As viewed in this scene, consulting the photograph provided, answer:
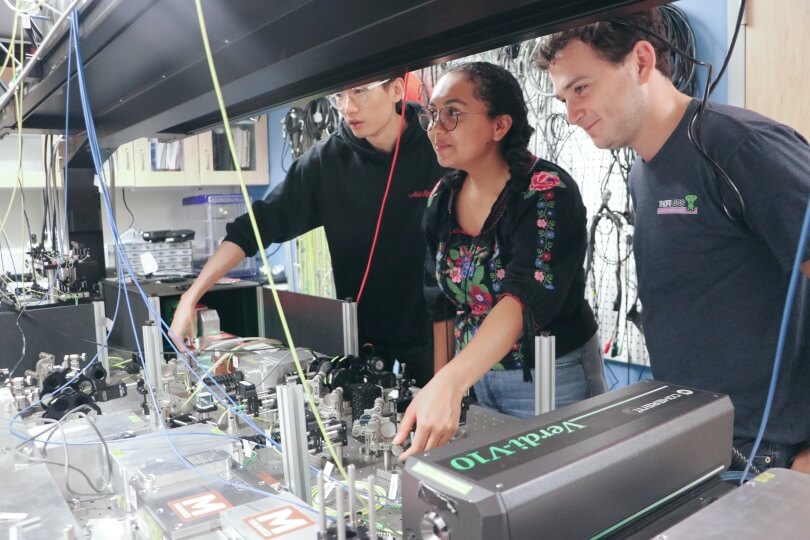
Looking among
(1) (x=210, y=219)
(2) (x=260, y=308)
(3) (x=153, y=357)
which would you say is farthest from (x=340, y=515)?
(1) (x=210, y=219)

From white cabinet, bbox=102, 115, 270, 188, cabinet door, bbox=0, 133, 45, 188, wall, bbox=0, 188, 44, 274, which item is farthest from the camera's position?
white cabinet, bbox=102, 115, 270, 188

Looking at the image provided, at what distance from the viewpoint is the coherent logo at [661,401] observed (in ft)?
2.26

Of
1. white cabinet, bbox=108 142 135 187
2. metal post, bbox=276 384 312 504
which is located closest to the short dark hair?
metal post, bbox=276 384 312 504

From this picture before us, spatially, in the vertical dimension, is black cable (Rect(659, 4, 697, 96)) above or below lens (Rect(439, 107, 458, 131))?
above

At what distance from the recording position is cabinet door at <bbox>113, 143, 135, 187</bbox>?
4.15 meters

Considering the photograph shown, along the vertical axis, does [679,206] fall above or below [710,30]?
below

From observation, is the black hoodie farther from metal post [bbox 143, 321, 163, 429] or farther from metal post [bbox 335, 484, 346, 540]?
metal post [bbox 335, 484, 346, 540]

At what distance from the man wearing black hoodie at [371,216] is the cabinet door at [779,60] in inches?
48.5

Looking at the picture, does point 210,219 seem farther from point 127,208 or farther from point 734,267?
point 734,267

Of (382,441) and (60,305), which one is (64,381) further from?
(382,441)

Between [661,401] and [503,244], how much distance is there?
27.3 inches

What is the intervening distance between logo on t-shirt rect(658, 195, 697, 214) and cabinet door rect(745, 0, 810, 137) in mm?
1157

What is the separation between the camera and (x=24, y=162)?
4031 millimetres

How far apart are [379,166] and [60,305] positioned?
1013 mm
